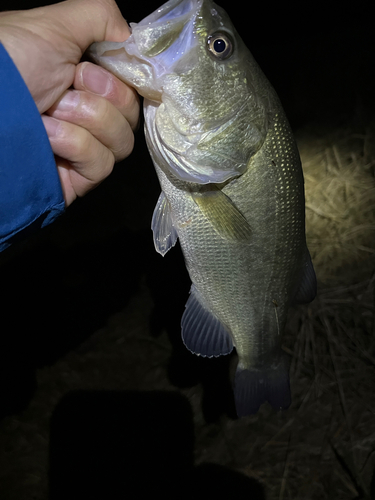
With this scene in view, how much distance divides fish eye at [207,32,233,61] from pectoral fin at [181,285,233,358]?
0.60 metres

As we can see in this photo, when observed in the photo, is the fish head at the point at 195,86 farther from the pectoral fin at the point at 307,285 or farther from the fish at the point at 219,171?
the pectoral fin at the point at 307,285

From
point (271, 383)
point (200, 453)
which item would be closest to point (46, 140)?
point (271, 383)

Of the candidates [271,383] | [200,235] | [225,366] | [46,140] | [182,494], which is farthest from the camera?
[225,366]

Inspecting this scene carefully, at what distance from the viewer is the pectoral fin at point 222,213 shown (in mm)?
824

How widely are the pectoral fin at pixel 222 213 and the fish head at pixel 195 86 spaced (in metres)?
0.05

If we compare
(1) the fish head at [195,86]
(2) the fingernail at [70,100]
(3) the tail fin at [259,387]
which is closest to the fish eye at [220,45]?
(1) the fish head at [195,86]

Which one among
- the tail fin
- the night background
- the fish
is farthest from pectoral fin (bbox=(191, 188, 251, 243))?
the night background

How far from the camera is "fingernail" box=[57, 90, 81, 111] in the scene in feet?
2.45

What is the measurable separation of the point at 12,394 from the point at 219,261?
165cm

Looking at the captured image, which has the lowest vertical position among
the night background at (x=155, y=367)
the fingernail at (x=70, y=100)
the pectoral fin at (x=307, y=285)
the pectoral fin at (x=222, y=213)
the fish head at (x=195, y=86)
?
the night background at (x=155, y=367)

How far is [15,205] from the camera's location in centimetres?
69

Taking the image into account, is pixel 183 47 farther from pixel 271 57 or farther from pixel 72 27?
pixel 271 57

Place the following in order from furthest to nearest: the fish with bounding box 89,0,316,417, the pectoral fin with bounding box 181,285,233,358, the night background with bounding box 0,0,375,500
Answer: the night background with bounding box 0,0,375,500 → the pectoral fin with bounding box 181,285,233,358 → the fish with bounding box 89,0,316,417

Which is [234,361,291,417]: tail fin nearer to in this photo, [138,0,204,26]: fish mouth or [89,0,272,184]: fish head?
[89,0,272,184]: fish head
